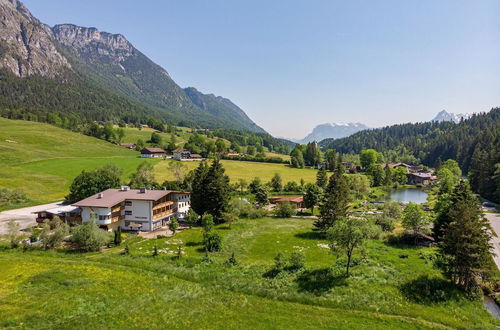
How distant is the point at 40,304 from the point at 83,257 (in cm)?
1281

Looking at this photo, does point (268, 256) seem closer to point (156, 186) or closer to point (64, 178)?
point (156, 186)

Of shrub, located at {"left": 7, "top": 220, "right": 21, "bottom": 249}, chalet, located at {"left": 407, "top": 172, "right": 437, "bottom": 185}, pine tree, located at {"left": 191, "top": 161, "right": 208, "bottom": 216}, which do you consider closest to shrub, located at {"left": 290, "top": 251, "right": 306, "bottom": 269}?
pine tree, located at {"left": 191, "top": 161, "right": 208, "bottom": 216}

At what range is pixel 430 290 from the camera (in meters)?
30.0

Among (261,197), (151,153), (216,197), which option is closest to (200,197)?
(216,197)

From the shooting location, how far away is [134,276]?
1253 inches

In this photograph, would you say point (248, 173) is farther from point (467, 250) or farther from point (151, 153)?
point (467, 250)

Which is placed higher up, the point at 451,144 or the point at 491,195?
the point at 451,144

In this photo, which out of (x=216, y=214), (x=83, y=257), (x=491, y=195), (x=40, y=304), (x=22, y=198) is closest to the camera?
(x=40, y=304)

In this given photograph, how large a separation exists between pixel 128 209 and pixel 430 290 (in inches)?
1854

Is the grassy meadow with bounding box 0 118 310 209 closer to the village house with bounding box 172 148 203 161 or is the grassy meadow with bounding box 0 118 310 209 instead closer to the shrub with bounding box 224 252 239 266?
the village house with bounding box 172 148 203 161

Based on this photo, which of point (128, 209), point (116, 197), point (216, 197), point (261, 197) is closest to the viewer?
point (128, 209)

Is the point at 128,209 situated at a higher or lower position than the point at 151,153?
lower

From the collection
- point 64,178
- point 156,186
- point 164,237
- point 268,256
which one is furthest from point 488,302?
point 64,178

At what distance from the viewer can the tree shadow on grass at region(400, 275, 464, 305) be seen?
93.6ft
